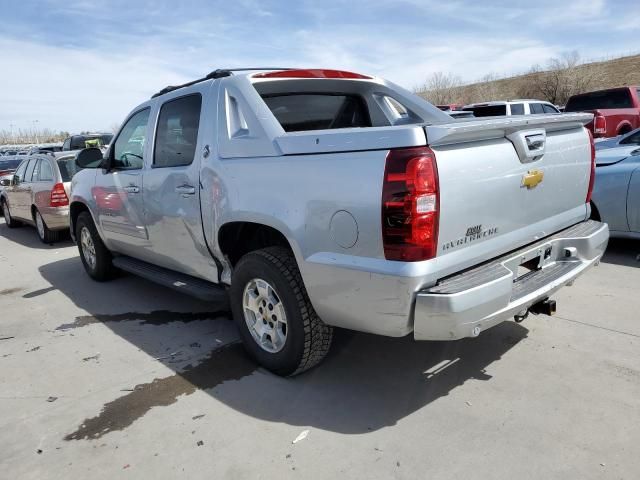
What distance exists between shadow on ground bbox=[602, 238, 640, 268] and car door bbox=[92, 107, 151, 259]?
4.90 metres

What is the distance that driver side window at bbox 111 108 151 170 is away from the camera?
462cm

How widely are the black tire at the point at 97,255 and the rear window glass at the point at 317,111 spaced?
294 cm

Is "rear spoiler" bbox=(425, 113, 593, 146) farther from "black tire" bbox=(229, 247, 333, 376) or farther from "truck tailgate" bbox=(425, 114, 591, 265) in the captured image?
"black tire" bbox=(229, 247, 333, 376)

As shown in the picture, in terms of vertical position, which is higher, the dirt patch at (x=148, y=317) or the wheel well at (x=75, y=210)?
the wheel well at (x=75, y=210)

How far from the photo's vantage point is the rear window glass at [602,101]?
509 inches

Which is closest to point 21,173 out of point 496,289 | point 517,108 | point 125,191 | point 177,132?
point 125,191

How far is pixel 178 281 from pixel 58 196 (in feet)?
17.2

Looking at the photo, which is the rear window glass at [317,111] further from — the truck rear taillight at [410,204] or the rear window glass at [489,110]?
the rear window glass at [489,110]

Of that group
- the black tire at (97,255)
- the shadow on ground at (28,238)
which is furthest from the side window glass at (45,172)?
Result: the black tire at (97,255)

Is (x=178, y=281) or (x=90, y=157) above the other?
(x=90, y=157)

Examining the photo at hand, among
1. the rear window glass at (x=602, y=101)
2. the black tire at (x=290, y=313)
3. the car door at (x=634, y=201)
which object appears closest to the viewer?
the black tire at (x=290, y=313)

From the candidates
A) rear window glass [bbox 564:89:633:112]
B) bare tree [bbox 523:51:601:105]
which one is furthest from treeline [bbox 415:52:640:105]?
rear window glass [bbox 564:89:633:112]

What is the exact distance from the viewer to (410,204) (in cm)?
240

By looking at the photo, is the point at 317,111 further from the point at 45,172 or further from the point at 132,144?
the point at 45,172
